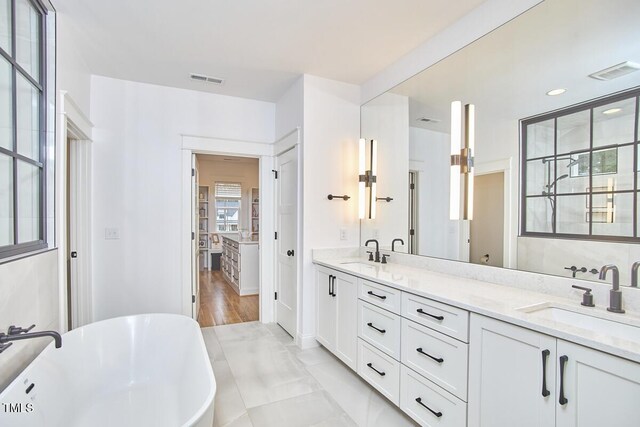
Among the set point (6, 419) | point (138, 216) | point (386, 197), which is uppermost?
point (386, 197)

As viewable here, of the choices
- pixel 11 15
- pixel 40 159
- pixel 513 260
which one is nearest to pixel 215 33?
pixel 11 15

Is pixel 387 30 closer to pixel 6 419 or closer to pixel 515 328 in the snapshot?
pixel 515 328

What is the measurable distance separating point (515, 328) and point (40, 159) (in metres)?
2.87

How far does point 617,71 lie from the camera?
4.90 ft

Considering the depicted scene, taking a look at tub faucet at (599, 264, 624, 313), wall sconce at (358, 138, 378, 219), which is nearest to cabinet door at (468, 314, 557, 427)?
tub faucet at (599, 264, 624, 313)

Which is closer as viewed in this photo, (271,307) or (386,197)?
(386,197)

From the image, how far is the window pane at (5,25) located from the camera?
5.27 ft

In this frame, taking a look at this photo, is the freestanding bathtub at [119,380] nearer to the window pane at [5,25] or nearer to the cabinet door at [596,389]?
the cabinet door at [596,389]

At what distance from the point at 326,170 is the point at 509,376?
232 centimetres

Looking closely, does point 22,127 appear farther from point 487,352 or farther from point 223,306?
point 223,306

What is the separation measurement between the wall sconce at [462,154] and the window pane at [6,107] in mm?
2663

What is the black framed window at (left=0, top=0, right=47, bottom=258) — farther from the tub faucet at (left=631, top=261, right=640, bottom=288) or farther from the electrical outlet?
the tub faucet at (left=631, top=261, right=640, bottom=288)

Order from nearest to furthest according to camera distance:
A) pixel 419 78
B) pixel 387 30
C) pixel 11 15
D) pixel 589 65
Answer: pixel 589 65
pixel 11 15
pixel 387 30
pixel 419 78

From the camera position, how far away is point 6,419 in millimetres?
1280
